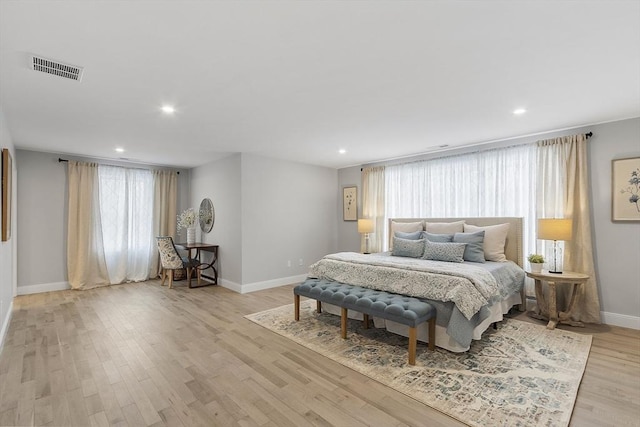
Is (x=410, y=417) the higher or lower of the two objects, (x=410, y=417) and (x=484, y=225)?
the lower

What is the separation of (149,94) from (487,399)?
3790 millimetres

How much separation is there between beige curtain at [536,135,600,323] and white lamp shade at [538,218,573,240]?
31 centimetres

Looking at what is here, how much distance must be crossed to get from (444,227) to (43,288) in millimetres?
7019

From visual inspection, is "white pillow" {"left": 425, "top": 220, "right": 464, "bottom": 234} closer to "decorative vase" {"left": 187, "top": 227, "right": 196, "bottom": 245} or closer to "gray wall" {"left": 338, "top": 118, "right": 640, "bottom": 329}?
"gray wall" {"left": 338, "top": 118, "right": 640, "bottom": 329}

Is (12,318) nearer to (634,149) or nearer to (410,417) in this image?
(410,417)

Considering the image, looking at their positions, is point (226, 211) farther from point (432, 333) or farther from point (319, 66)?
point (432, 333)

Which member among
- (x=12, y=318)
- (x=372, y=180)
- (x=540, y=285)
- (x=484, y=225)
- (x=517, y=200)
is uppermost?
(x=372, y=180)

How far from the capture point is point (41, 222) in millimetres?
5266

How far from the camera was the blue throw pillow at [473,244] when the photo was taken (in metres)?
4.11

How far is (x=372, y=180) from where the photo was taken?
6234 mm

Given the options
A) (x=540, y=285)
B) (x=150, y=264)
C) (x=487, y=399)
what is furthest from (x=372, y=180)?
(x=150, y=264)

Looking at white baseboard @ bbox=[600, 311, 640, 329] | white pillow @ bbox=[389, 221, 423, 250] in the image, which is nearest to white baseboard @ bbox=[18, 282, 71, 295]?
white pillow @ bbox=[389, 221, 423, 250]

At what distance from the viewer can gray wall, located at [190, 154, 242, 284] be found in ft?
17.6

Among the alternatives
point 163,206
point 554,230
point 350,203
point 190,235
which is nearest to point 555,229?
point 554,230
